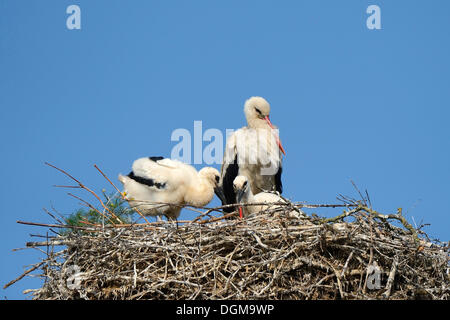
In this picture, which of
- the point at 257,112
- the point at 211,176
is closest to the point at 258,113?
the point at 257,112

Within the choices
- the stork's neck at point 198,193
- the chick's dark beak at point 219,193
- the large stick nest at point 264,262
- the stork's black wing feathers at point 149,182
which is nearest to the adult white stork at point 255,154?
the chick's dark beak at point 219,193

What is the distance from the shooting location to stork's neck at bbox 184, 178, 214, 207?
20.0ft

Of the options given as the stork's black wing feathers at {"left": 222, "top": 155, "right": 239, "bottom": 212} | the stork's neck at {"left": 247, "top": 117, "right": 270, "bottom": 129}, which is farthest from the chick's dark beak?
the stork's neck at {"left": 247, "top": 117, "right": 270, "bottom": 129}

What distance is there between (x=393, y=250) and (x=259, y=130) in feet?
8.93

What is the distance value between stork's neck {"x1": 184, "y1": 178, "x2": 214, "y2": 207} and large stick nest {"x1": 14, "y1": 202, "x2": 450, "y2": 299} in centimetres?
158

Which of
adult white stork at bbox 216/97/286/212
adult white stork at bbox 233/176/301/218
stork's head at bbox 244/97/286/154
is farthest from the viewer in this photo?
stork's head at bbox 244/97/286/154

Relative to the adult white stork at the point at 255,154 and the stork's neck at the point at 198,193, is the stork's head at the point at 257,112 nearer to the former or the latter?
the adult white stork at the point at 255,154

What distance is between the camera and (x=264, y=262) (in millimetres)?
4145

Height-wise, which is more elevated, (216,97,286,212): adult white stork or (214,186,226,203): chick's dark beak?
(216,97,286,212): adult white stork

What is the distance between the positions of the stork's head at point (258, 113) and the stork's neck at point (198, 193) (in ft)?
3.14

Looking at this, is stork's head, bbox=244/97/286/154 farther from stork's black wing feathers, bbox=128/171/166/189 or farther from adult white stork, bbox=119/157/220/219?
stork's black wing feathers, bbox=128/171/166/189

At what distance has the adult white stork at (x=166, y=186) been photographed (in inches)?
238
